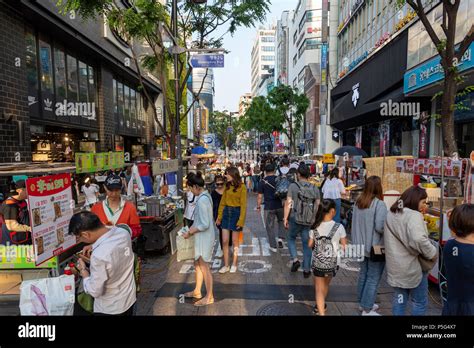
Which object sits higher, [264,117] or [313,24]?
[313,24]

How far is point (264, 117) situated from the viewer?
4291cm

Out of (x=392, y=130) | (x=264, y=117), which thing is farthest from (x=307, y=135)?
(x=392, y=130)

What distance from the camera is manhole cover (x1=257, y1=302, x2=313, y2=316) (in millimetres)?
4383

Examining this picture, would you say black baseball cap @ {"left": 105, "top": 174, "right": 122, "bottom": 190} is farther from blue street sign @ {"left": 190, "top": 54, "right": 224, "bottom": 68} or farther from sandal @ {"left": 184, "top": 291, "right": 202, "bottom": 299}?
blue street sign @ {"left": 190, "top": 54, "right": 224, "bottom": 68}

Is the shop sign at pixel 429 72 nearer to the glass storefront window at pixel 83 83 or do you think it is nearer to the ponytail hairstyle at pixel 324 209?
the ponytail hairstyle at pixel 324 209

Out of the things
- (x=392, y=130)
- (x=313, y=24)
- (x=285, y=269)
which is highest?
(x=313, y=24)

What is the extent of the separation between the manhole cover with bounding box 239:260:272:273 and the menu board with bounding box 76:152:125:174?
3493 mm

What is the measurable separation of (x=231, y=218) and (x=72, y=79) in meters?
12.9

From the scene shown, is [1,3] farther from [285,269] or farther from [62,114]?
[285,269]

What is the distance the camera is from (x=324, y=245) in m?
4.02

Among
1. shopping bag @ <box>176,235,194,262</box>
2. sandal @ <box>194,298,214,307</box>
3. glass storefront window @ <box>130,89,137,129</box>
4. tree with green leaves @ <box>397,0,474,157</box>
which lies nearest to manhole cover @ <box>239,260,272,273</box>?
sandal @ <box>194,298,214,307</box>

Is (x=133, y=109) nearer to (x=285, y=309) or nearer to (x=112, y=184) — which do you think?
(x=112, y=184)
